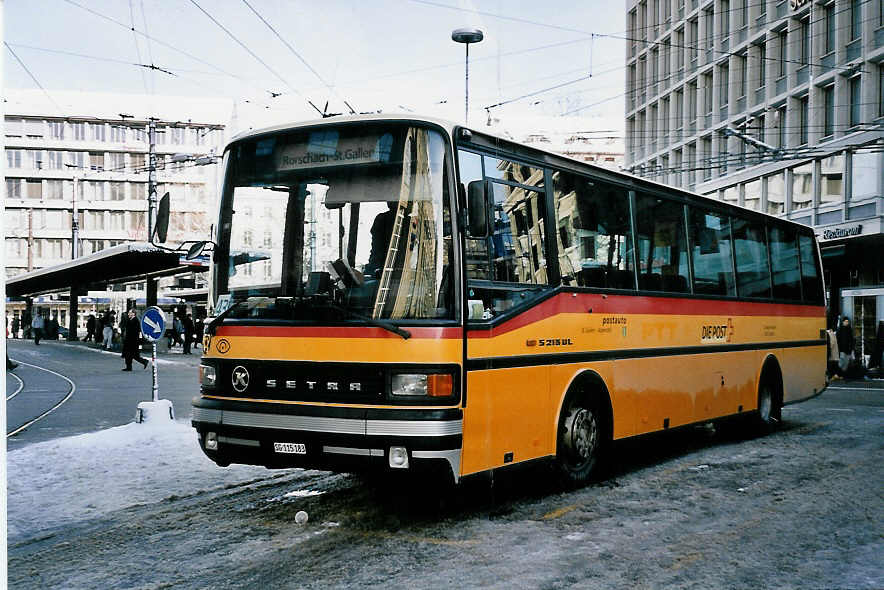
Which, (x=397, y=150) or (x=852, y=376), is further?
(x=852, y=376)

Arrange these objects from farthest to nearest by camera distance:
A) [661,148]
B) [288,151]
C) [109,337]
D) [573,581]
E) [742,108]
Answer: [661,148] < [109,337] < [742,108] < [288,151] < [573,581]

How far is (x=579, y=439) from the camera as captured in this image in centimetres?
845

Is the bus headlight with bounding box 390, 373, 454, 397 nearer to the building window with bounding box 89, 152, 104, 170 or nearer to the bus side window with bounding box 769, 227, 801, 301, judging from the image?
the bus side window with bounding box 769, 227, 801, 301

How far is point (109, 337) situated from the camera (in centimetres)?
4512

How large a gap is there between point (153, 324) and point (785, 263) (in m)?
9.31

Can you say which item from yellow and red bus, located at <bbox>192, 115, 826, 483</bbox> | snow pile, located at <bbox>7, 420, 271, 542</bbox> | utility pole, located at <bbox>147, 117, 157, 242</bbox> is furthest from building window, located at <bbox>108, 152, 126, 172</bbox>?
yellow and red bus, located at <bbox>192, 115, 826, 483</bbox>

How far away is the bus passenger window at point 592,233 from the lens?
843 centimetres

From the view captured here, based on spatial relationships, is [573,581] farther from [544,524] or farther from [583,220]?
[583,220]

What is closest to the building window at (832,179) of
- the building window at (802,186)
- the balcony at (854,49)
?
the building window at (802,186)

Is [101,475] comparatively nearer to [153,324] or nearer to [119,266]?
[153,324]

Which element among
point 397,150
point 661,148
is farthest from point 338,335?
point 661,148

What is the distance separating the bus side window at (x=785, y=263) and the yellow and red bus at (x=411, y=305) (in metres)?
4.95

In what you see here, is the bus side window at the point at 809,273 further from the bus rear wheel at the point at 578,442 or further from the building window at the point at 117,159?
the building window at the point at 117,159

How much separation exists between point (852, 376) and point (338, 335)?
24.1m
